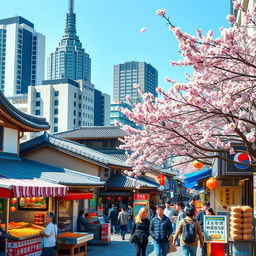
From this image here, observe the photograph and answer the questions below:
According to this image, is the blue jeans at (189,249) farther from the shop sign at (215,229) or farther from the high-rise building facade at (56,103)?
the high-rise building facade at (56,103)

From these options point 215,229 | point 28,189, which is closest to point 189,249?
point 215,229

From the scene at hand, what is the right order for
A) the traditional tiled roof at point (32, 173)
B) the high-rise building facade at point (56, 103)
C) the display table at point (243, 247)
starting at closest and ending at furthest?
the display table at point (243, 247) < the traditional tiled roof at point (32, 173) < the high-rise building facade at point (56, 103)

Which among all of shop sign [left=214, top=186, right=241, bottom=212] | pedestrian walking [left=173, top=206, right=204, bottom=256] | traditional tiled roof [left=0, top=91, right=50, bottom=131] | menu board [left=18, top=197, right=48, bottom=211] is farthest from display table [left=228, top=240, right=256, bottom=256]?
traditional tiled roof [left=0, top=91, right=50, bottom=131]

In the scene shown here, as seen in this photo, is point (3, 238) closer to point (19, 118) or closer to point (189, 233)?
point (189, 233)

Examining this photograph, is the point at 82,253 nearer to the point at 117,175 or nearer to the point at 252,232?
the point at 252,232

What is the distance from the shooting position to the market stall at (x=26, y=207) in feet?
42.2

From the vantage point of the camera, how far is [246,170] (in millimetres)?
14773

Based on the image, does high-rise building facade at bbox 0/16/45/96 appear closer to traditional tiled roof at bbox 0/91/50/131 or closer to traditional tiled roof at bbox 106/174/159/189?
traditional tiled roof at bbox 106/174/159/189

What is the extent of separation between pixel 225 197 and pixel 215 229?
9.37 m

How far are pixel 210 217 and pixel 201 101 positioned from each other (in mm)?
3938

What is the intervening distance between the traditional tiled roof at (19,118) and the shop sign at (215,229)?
34.3 feet

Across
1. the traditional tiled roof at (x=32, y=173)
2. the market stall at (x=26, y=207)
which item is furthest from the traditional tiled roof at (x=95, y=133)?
the market stall at (x=26, y=207)

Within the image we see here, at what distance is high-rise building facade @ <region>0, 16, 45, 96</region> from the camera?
166000 millimetres

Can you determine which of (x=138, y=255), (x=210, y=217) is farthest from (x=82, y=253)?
(x=210, y=217)
